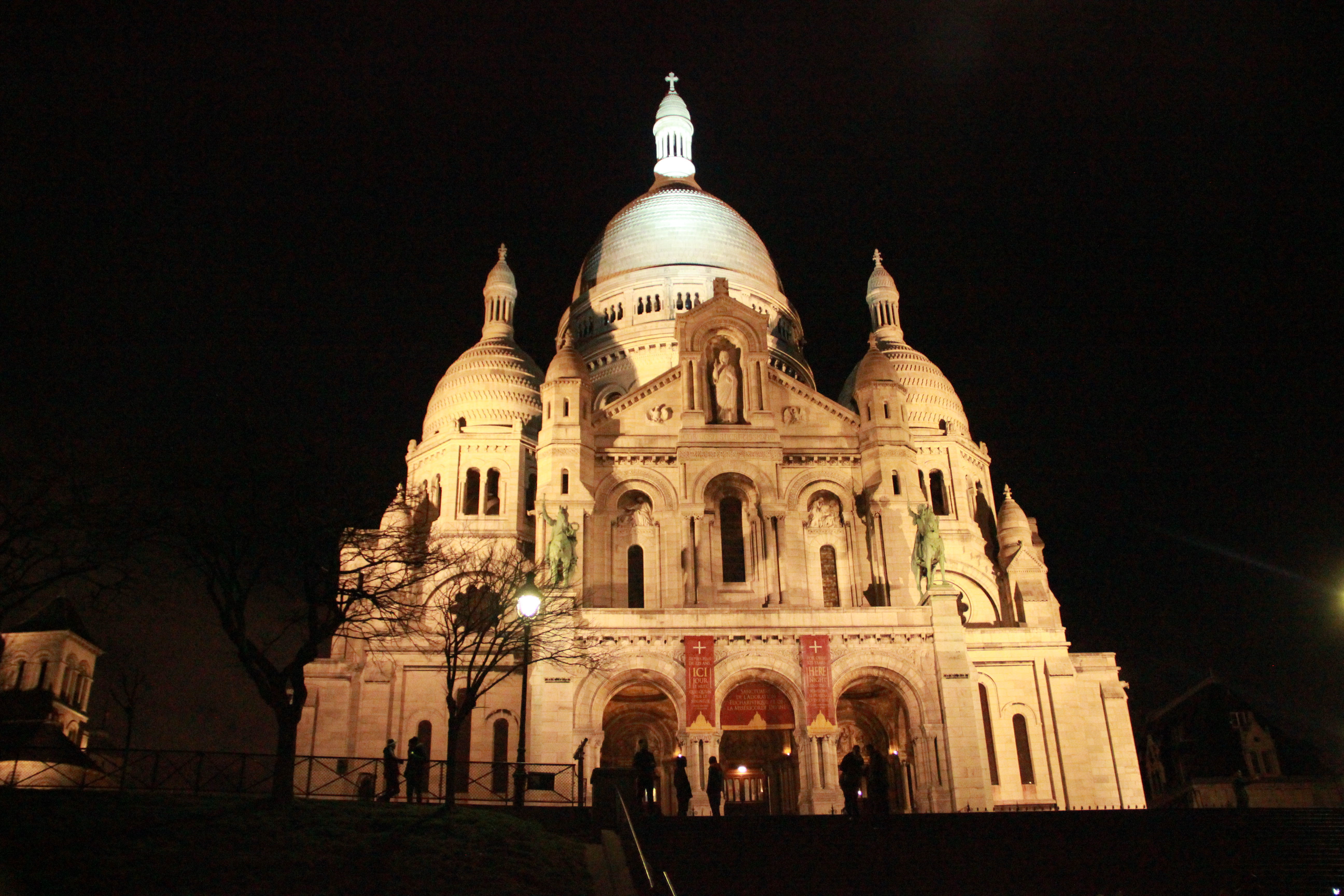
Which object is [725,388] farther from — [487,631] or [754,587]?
[487,631]

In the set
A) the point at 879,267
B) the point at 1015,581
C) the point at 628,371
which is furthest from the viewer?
the point at 879,267

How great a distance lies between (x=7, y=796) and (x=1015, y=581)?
46.0 metres

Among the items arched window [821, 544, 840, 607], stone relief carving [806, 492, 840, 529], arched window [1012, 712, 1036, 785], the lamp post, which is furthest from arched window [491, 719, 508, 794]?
arched window [1012, 712, 1036, 785]

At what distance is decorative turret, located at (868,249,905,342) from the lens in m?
70.5

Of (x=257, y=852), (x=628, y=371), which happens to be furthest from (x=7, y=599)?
(x=628, y=371)

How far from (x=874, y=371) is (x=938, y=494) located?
14258 mm

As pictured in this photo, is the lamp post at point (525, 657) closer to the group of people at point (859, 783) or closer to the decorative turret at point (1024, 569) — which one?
the group of people at point (859, 783)

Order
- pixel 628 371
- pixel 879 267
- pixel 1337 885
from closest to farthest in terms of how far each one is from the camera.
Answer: pixel 1337 885 → pixel 628 371 → pixel 879 267

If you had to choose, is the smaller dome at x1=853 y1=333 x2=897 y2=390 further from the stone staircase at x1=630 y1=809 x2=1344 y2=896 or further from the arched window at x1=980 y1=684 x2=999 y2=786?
the stone staircase at x1=630 y1=809 x2=1344 y2=896

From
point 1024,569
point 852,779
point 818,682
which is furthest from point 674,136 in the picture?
point 852,779

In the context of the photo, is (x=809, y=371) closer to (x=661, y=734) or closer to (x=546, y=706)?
(x=661, y=734)

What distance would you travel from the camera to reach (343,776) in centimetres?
2875

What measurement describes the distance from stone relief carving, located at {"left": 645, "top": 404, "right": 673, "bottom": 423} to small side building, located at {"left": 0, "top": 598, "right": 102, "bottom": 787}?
3491 cm

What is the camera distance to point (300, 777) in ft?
149
